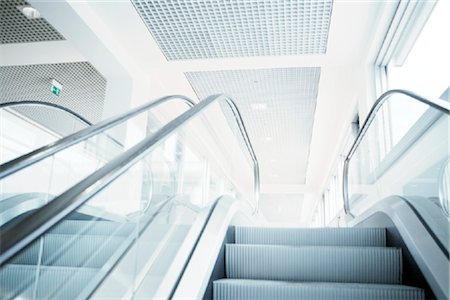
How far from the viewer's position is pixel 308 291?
2.24 meters

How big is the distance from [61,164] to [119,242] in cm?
199

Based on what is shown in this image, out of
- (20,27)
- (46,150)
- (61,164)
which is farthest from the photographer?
(20,27)

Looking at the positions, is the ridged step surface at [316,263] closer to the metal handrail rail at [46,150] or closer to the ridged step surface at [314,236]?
the ridged step surface at [314,236]

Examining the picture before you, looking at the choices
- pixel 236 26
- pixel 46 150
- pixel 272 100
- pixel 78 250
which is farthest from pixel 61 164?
pixel 272 100

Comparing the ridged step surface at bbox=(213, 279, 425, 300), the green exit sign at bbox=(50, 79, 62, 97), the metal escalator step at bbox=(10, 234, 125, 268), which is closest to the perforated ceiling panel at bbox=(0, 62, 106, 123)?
the green exit sign at bbox=(50, 79, 62, 97)

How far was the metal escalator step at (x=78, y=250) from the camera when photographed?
1.31 m

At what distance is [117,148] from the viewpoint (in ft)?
16.5

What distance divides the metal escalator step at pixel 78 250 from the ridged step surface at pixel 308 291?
0.83 m

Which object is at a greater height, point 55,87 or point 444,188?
point 55,87

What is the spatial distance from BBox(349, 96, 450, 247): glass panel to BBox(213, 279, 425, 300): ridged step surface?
37cm

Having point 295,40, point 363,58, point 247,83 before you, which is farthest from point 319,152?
point 295,40

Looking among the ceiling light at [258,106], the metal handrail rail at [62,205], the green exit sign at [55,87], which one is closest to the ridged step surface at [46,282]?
the metal handrail rail at [62,205]

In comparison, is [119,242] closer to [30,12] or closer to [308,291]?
[308,291]

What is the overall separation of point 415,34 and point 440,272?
3.47m
